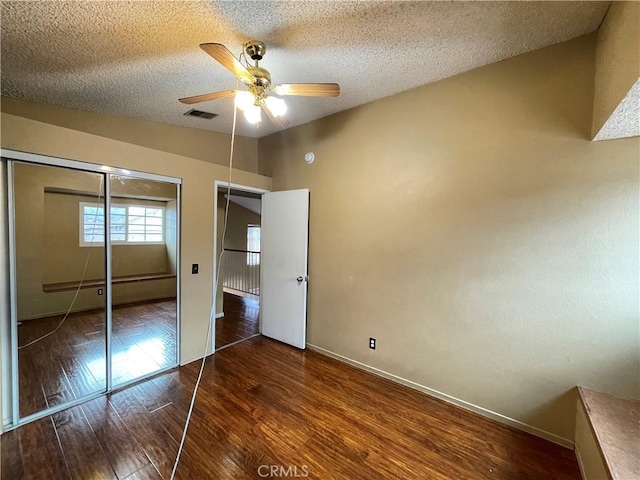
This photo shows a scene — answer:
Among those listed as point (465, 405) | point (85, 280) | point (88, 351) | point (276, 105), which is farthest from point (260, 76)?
point (465, 405)

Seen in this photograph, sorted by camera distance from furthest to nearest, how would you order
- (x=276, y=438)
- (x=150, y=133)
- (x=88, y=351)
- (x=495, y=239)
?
(x=150, y=133), (x=88, y=351), (x=495, y=239), (x=276, y=438)

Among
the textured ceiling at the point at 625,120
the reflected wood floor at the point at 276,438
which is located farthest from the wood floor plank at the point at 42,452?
the textured ceiling at the point at 625,120

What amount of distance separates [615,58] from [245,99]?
220 cm

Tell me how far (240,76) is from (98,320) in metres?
2.51

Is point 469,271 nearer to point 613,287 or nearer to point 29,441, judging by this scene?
point 613,287

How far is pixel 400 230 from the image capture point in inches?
102

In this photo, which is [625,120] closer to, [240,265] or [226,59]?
[226,59]

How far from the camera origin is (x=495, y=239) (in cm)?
210

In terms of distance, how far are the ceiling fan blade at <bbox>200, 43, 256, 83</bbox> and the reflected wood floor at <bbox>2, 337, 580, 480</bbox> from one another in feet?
8.11

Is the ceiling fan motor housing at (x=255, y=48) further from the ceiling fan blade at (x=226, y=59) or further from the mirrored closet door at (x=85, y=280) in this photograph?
the mirrored closet door at (x=85, y=280)

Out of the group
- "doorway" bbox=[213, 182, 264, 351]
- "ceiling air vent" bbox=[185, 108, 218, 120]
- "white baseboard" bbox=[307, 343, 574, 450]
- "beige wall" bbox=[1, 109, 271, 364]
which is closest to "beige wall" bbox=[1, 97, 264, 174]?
"beige wall" bbox=[1, 109, 271, 364]

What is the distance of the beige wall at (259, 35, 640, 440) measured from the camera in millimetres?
1740

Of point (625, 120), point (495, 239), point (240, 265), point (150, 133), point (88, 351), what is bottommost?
point (88, 351)

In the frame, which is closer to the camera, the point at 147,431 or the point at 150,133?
the point at 147,431
